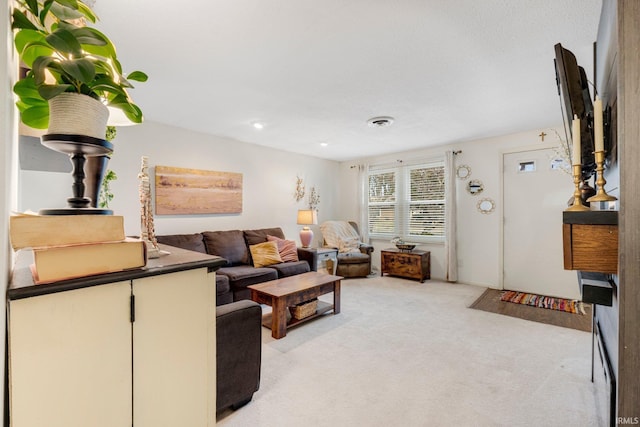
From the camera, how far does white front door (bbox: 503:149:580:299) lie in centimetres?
391

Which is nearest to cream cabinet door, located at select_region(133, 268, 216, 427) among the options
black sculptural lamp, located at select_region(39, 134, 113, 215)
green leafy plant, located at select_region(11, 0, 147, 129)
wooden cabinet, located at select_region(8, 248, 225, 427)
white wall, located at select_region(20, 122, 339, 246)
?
wooden cabinet, located at select_region(8, 248, 225, 427)

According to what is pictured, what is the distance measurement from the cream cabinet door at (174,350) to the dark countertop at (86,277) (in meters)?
0.03

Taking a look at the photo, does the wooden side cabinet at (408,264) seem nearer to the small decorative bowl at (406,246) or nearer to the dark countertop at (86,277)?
the small decorative bowl at (406,246)

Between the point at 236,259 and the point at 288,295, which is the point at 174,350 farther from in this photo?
the point at 236,259

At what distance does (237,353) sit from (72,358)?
98cm

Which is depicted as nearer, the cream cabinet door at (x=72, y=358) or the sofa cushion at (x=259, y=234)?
the cream cabinet door at (x=72, y=358)

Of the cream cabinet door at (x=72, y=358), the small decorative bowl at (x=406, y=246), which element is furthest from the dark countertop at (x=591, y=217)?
the small decorative bowl at (x=406, y=246)

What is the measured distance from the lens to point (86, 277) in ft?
2.76

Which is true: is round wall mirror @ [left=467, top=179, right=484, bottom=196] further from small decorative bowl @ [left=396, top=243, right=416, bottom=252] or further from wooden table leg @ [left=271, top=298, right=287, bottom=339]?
wooden table leg @ [left=271, top=298, right=287, bottom=339]

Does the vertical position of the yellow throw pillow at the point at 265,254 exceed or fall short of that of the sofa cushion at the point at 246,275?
it exceeds it

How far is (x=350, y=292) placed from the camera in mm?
4250

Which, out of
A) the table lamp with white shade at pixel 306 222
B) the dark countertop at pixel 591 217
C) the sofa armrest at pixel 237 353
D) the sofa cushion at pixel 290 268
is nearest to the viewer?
the dark countertop at pixel 591 217

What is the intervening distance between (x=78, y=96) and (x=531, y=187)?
502 centimetres

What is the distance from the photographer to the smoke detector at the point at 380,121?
342 centimetres
